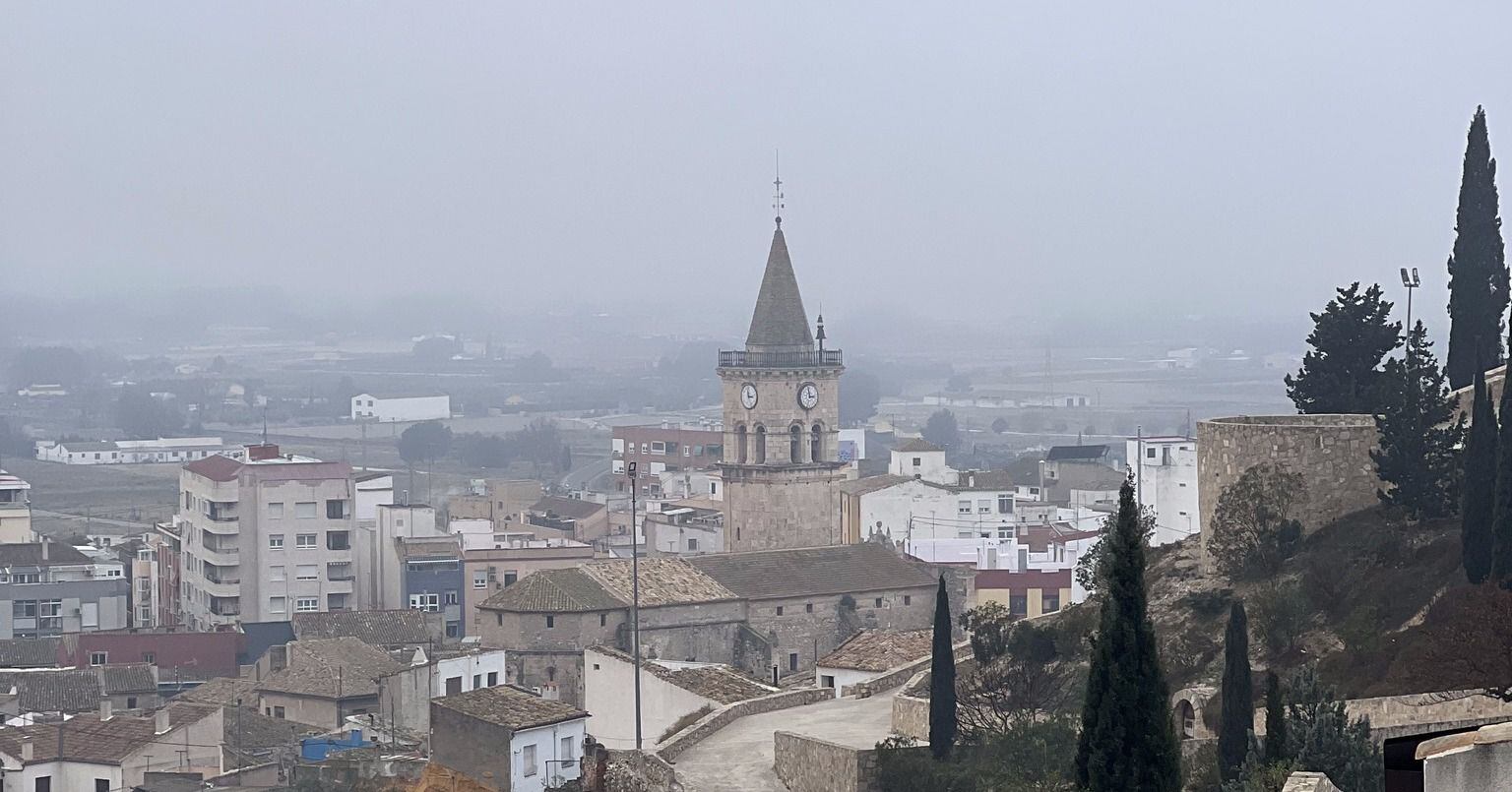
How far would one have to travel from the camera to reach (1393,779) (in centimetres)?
900

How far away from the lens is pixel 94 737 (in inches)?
1662

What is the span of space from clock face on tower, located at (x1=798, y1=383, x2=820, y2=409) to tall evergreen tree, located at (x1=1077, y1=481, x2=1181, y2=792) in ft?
160

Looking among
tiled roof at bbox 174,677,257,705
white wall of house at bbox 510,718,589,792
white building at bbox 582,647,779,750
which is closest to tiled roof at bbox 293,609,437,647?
tiled roof at bbox 174,677,257,705

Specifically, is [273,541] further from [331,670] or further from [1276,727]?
[1276,727]

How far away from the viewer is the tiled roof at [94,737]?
135 feet

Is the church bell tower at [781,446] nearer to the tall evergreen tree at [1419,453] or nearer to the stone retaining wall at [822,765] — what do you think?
the stone retaining wall at [822,765]

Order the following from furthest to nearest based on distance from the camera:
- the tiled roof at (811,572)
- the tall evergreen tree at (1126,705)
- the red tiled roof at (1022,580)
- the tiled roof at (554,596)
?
the red tiled roof at (1022,580) < the tiled roof at (811,572) < the tiled roof at (554,596) < the tall evergreen tree at (1126,705)

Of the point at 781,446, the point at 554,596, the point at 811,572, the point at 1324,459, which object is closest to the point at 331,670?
the point at 554,596

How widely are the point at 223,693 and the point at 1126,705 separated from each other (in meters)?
34.9

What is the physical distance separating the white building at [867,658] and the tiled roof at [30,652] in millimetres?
23185

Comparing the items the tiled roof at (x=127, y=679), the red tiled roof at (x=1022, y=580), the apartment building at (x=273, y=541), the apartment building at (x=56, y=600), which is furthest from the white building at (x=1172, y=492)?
the apartment building at (x=56, y=600)

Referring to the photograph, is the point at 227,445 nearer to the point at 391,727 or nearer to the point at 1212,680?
the point at 391,727

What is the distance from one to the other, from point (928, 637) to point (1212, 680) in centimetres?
1722

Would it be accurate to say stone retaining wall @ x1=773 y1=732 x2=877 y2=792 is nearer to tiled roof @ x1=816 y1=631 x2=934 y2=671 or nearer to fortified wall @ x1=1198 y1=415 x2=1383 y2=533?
fortified wall @ x1=1198 y1=415 x2=1383 y2=533
